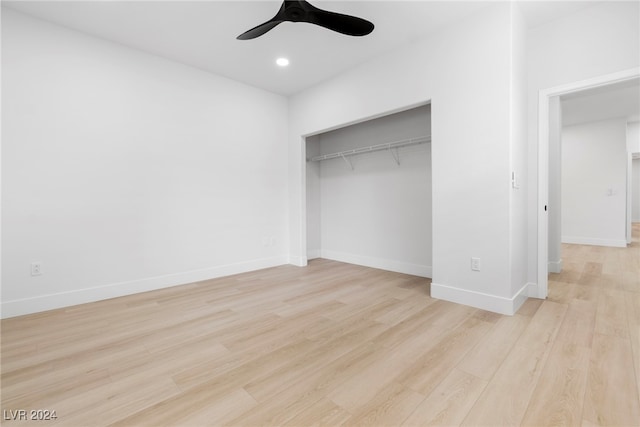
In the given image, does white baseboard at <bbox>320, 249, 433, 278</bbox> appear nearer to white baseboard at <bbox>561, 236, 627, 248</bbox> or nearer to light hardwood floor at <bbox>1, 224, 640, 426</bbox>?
light hardwood floor at <bbox>1, 224, 640, 426</bbox>

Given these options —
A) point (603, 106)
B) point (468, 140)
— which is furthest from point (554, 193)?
point (603, 106)

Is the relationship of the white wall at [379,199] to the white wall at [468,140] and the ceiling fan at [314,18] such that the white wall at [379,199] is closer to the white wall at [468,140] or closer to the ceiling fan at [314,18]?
the white wall at [468,140]

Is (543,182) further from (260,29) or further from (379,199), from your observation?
(260,29)

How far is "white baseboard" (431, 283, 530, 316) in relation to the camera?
2.42 meters

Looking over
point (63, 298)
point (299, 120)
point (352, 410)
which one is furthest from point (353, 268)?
point (63, 298)

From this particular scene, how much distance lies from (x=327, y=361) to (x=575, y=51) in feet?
11.3

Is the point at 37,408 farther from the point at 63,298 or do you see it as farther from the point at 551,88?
the point at 551,88

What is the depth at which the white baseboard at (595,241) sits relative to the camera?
5.51 meters

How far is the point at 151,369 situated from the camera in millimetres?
1684

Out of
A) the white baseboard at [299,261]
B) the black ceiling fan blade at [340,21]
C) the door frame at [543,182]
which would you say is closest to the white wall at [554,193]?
the door frame at [543,182]

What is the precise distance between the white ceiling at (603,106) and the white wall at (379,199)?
256cm

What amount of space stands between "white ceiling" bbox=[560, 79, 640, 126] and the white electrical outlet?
674 centimetres

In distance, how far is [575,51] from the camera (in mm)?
2600

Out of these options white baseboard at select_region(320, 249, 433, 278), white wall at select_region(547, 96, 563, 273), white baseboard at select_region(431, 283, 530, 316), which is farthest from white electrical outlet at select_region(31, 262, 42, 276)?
white wall at select_region(547, 96, 563, 273)
